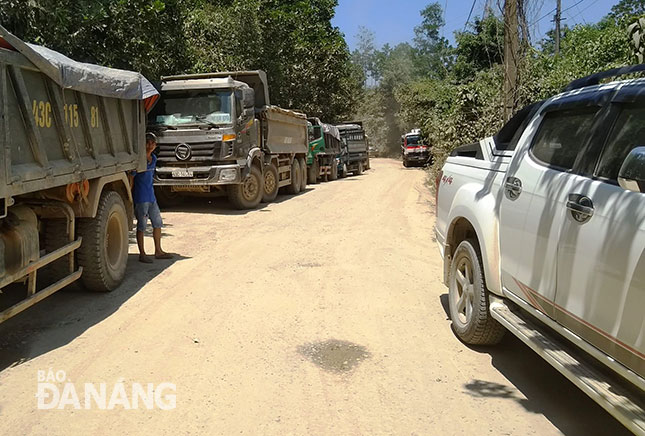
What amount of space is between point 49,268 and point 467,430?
4.15 meters

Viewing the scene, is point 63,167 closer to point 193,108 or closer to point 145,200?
point 145,200

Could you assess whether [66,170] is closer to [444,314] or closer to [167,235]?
[444,314]

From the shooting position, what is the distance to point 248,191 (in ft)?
43.2

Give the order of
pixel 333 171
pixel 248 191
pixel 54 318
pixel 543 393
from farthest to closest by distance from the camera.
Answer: pixel 333 171 → pixel 248 191 → pixel 54 318 → pixel 543 393

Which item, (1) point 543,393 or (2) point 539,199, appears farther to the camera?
(1) point 543,393

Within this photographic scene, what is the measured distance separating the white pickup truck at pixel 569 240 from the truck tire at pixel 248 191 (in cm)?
841

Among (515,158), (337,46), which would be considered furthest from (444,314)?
(337,46)

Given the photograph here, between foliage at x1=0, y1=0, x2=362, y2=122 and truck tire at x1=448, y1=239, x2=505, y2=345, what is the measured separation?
7843 mm

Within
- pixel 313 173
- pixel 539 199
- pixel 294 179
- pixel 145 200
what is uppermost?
pixel 539 199

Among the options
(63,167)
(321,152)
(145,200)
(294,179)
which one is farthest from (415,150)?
(63,167)

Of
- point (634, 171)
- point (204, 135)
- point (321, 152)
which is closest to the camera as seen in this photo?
point (634, 171)

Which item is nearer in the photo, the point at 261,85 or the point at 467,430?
the point at 467,430

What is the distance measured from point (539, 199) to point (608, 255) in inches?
33.1

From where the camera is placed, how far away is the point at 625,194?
2740 millimetres
